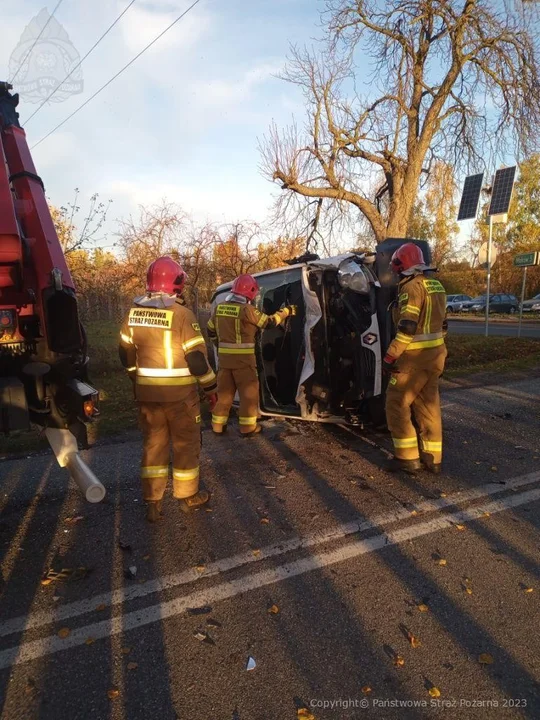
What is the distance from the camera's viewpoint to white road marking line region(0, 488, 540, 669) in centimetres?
241

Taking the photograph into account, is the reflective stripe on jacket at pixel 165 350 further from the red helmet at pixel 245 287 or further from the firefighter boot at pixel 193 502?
the red helmet at pixel 245 287

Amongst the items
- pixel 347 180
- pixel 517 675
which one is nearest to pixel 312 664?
pixel 517 675

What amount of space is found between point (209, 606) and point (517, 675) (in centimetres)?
155

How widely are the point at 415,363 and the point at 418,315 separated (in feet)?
1.44

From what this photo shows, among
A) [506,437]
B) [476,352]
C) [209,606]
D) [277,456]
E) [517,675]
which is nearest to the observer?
[517,675]

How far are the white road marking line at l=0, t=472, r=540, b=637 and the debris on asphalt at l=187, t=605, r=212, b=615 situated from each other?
0.25 metres

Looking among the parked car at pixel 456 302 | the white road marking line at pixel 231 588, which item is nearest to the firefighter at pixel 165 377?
the white road marking line at pixel 231 588

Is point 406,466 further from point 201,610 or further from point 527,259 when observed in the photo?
point 527,259

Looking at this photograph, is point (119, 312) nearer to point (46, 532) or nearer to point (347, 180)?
point (347, 180)

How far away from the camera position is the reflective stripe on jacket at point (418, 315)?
4.30 meters

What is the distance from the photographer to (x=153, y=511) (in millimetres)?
3633

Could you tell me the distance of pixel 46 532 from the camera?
11.5 feet

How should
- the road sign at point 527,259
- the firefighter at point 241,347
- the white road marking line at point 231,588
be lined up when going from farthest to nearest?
1. the road sign at point 527,259
2. the firefighter at point 241,347
3. the white road marking line at point 231,588

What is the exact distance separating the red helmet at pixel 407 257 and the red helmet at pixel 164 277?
2059 mm
